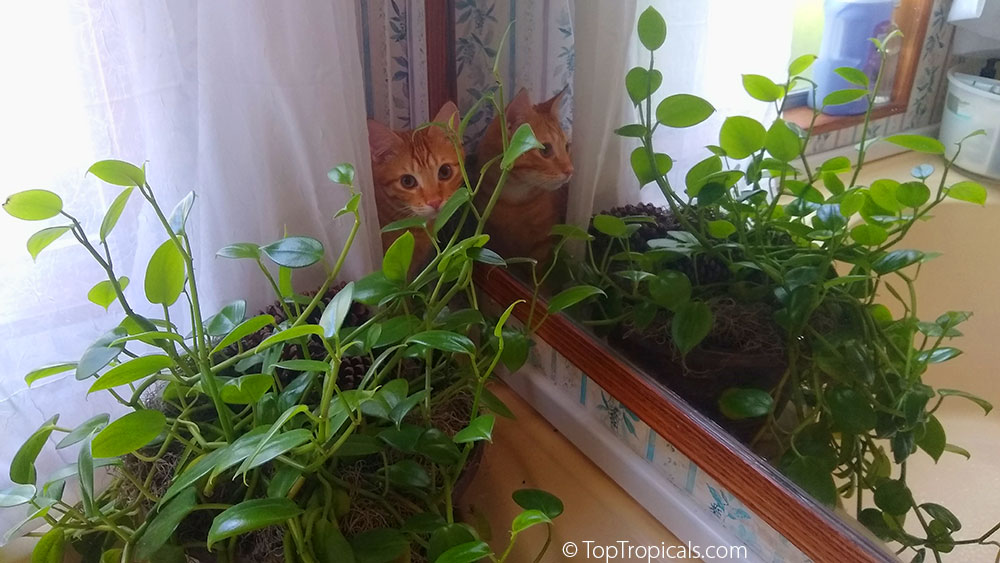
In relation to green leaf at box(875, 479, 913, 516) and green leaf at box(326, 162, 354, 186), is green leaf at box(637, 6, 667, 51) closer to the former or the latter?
green leaf at box(326, 162, 354, 186)

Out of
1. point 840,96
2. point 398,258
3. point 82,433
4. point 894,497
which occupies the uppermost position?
point 840,96

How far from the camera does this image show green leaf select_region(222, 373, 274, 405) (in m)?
0.47

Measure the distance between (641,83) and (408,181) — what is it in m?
0.27

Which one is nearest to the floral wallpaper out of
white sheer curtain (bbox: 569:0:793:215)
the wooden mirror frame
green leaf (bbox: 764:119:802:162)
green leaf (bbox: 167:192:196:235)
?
white sheer curtain (bbox: 569:0:793:215)

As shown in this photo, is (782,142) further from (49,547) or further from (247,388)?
(49,547)

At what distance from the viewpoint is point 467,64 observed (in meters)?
0.85

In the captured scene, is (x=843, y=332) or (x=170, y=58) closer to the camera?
(x=170, y=58)

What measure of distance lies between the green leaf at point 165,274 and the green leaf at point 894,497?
612mm

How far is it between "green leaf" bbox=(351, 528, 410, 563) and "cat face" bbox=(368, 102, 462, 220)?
1.11ft

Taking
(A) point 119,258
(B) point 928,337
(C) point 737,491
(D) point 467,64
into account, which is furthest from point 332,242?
(B) point 928,337

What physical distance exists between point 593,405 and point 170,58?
0.54 meters

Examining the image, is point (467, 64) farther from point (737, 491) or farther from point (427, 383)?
point (737, 491)

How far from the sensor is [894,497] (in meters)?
0.62

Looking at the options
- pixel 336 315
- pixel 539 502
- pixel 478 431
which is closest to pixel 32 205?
pixel 336 315
